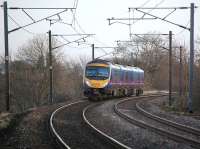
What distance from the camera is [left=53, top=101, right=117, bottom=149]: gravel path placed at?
40.2ft

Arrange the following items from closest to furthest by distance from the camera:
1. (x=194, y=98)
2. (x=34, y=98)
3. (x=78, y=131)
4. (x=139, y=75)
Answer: (x=78, y=131) < (x=194, y=98) < (x=139, y=75) < (x=34, y=98)

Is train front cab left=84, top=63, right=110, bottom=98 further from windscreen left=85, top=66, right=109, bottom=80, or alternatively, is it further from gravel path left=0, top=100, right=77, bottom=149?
gravel path left=0, top=100, right=77, bottom=149

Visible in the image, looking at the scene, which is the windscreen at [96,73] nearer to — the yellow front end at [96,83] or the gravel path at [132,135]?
the yellow front end at [96,83]

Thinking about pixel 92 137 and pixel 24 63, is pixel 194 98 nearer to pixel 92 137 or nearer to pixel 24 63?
pixel 92 137

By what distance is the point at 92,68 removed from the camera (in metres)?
32.0

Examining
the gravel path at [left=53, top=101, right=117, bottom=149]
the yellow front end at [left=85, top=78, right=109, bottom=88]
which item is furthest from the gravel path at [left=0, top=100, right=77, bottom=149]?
the yellow front end at [left=85, top=78, right=109, bottom=88]

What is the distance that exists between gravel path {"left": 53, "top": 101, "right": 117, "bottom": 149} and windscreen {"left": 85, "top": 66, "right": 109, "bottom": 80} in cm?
1135

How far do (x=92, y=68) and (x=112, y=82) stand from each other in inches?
91.9

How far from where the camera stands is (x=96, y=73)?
3188 centimetres

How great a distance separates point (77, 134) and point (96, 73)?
17437 millimetres

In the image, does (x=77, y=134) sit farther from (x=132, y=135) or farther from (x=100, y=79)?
(x=100, y=79)

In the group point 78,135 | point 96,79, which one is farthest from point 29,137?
point 96,79

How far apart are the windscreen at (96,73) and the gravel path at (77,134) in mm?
11347

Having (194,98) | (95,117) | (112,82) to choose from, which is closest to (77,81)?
(112,82)
